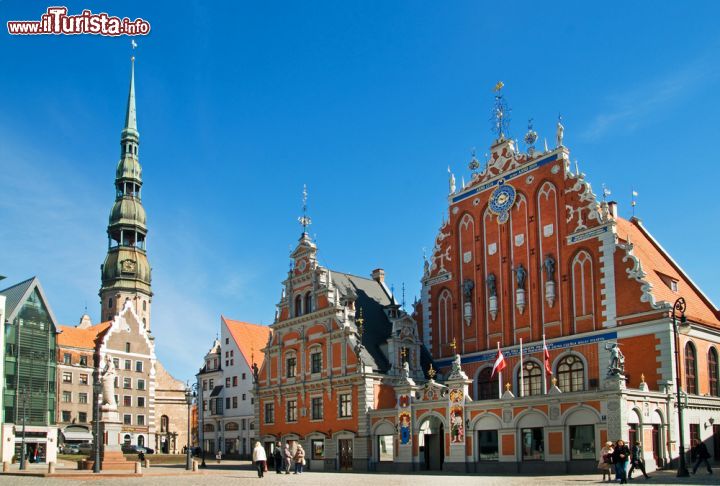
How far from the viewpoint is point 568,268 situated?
136 feet

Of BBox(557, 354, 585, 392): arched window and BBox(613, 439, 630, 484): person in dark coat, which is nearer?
BBox(613, 439, 630, 484): person in dark coat

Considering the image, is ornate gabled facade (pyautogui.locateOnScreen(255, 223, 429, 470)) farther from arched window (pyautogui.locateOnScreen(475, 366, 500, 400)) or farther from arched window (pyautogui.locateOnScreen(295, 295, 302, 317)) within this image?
arched window (pyautogui.locateOnScreen(475, 366, 500, 400))

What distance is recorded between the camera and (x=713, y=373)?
3897cm

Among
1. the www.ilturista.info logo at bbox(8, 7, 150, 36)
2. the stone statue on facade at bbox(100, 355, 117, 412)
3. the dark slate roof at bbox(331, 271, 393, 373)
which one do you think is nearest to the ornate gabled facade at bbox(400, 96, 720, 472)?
the dark slate roof at bbox(331, 271, 393, 373)

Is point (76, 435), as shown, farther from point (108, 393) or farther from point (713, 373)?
point (713, 373)

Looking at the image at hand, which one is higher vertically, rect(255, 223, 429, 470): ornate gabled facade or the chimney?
the chimney

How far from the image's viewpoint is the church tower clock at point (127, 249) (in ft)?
322

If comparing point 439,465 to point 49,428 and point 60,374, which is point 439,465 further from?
point 60,374

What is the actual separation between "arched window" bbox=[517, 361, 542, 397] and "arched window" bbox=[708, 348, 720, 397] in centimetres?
831

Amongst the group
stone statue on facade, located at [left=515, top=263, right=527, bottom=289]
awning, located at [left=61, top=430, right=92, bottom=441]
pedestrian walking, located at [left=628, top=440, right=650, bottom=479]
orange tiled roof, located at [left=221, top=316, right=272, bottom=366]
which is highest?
stone statue on facade, located at [left=515, top=263, right=527, bottom=289]

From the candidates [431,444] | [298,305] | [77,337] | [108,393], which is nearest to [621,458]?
[431,444]

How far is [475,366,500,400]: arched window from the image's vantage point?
1729 inches

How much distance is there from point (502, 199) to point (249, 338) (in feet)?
118

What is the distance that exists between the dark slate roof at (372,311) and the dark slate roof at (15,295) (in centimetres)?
2627
